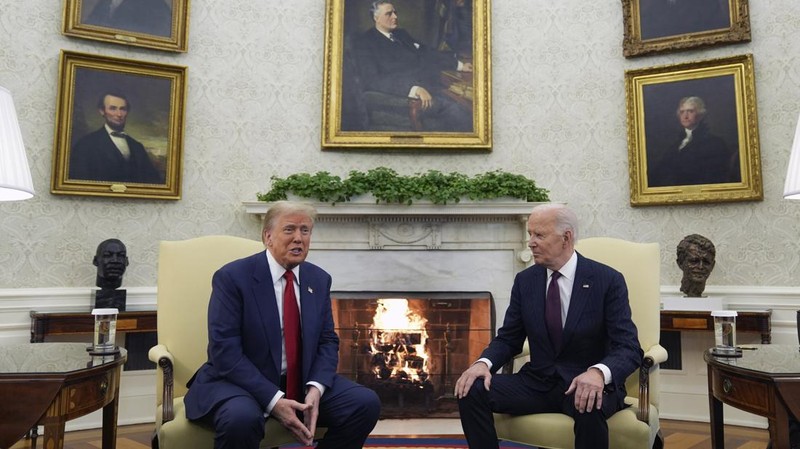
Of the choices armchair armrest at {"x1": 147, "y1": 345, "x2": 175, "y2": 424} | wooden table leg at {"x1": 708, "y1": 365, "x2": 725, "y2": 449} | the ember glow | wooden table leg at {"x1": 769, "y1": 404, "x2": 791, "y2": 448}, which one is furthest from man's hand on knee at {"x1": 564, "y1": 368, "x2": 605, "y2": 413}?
the ember glow

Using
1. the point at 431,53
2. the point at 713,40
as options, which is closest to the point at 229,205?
the point at 431,53

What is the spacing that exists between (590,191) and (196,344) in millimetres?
3636

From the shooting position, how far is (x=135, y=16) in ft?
15.3

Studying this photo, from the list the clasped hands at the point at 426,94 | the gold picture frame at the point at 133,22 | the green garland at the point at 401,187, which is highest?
the gold picture frame at the point at 133,22

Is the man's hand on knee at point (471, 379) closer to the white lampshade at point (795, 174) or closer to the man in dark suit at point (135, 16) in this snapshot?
the white lampshade at point (795, 174)

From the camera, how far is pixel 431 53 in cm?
514

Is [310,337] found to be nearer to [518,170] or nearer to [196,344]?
[196,344]

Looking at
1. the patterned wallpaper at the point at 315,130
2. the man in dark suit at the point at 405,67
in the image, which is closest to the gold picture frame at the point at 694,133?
the patterned wallpaper at the point at 315,130

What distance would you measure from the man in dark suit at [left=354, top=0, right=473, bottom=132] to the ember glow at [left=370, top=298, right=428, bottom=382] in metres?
1.72

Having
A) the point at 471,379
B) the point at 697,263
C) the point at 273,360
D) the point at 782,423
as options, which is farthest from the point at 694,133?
the point at 273,360

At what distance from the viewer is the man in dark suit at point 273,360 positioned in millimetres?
2127

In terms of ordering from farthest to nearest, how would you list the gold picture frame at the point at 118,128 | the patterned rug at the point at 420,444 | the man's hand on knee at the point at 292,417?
the gold picture frame at the point at 118,128 → the patterned rug at the point at 420,444 → the man's hand on knee at the point at 292,417

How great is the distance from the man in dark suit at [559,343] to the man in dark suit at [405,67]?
269cm

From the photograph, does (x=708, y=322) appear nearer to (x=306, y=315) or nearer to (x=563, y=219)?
(x=563, y=219)
